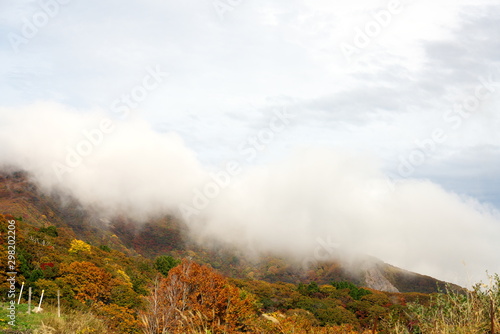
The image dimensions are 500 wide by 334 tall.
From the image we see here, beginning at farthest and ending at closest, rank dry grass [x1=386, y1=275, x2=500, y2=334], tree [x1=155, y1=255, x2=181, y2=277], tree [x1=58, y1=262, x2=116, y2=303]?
tree [x1=155, y1=255, x2=181, y2=277]
tree [x1=58, y1=262, x2=116, y2=303]
dry grass [x1=386, y1=275, x2=500, y2=334]

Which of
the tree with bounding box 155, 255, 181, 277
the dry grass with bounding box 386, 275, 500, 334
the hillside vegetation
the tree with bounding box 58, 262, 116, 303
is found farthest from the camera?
the tree with bounding box 155, 255, 181, 277

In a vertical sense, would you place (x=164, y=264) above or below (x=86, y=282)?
below

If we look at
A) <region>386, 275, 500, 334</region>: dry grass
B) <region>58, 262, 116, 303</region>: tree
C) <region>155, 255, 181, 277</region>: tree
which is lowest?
<region>155, 255, 181, 277</region>: tree

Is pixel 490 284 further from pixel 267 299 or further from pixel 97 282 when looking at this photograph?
pixel 267 299

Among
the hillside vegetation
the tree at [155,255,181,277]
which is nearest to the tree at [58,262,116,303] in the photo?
the hillside vegetation

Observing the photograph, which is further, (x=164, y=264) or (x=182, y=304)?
(x=164, y=264)

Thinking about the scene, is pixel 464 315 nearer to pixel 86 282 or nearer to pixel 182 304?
pixel 182 304

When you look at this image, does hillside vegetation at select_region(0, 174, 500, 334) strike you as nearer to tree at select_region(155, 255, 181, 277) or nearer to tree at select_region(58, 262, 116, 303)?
tree at select_region(58, 262, 116, 303)

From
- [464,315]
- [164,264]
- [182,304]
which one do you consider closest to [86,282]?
[182,304]

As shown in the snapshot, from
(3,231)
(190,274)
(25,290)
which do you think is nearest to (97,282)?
(25,290)

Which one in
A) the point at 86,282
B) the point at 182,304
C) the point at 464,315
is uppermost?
the point at 464,315

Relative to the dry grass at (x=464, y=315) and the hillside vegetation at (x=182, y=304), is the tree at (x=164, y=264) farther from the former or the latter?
the dry grass at (x=464, y=315)

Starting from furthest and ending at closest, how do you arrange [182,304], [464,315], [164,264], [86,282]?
[164,264], [86,282], [182,304], [464,315]

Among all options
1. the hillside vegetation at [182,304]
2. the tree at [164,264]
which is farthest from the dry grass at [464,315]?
the tree at [164,264]
